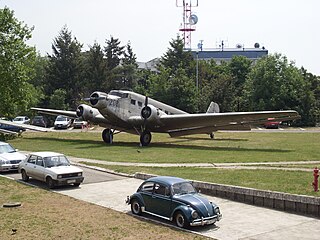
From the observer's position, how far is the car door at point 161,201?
48.1 ft

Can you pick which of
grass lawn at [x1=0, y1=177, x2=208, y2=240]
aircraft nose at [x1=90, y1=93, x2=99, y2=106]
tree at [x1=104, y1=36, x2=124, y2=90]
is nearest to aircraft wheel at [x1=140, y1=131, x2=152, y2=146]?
aircraft nose at [x1=90, y1=93, x2=99, y2=106]

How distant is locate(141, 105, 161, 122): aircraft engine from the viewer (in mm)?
38500

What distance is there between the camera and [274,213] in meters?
16.1

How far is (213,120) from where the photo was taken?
123 ft

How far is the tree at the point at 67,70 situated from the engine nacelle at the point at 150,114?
46807 millimetres

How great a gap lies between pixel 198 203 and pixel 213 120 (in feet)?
77.9

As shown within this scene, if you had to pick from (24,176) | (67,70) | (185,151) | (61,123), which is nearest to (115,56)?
(67,70)

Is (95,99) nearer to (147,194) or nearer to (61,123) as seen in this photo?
(147,194)

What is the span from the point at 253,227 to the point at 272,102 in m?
61.1

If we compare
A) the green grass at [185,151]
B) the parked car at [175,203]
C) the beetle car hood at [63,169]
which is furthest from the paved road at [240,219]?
the green grass at [185,151]

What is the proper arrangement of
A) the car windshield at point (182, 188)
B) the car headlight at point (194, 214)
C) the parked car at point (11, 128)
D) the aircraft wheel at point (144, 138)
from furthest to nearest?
the parked car at point (11, 128) → the aircraft wheel at point (144, 138) → the car windshield at point (182, 188) → the car headlight at point (194, 214)

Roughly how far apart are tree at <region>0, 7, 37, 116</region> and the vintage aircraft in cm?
687

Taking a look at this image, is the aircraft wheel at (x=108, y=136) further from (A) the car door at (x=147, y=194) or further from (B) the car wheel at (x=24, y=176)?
(A) the car door at (x=147, y=194)

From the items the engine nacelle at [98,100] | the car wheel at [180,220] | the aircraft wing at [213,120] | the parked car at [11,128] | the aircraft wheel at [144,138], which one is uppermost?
the engine nacelle at [98,100]
